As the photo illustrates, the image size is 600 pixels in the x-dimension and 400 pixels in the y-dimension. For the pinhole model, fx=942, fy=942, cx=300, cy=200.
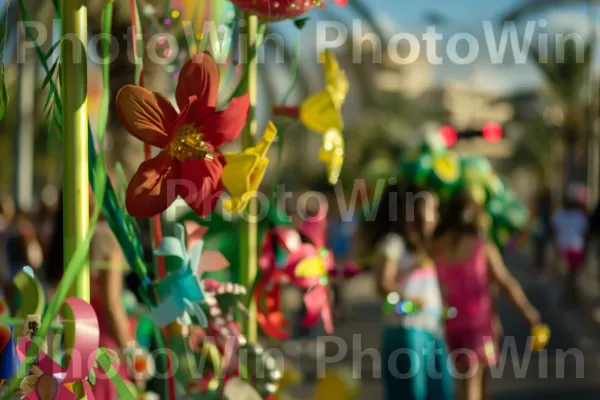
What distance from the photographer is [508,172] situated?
40188mm

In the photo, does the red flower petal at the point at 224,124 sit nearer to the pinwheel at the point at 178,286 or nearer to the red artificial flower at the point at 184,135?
the red artificial flower at the point at 184,135

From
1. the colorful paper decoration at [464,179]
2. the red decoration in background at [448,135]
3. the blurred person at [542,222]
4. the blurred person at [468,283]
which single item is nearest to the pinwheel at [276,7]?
the blurred person at [468,283]

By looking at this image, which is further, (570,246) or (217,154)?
(570,246)

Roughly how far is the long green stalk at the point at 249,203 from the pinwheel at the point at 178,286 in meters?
0.36

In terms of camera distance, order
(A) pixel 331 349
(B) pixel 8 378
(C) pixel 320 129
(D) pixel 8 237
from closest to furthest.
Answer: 1. (B) pixel 8 378
2. (C) pixel 320 129
3. (D) pixel 8 237
4. (A) pixel 331 349

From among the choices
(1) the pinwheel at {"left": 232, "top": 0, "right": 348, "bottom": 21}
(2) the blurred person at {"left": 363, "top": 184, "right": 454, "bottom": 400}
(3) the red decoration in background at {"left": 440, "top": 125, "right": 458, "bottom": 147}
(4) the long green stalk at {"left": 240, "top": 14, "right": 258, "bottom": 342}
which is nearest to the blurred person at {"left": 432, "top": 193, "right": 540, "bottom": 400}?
(2) the blurred person at {"left": 363, "top": 184, "right": 454, "bottom": 400}

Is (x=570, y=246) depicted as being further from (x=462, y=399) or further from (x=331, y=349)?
(x=462, y=399)

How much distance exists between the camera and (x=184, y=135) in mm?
1515

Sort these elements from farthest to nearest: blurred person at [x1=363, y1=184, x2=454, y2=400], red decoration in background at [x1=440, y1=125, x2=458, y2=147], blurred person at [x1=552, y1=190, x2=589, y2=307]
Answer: blurred person at [x1=552, y1=190, x2=589, y2=307] → red decoration in background at [x1=440, y1=125, x2=458, y2=147] → blurred person at [x1=363, y1=184, x2=454, y2=400]

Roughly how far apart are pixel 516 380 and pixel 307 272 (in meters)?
4.87

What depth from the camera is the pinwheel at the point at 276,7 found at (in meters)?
1.81

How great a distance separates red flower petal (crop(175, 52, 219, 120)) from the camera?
1459 millimetres

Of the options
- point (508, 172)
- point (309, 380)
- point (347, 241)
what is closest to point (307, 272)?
point (309, 380)

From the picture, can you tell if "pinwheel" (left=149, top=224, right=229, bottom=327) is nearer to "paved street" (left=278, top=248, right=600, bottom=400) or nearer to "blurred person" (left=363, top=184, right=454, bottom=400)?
"blurred person" (left=363, top=184, right=454, bottom=400)
